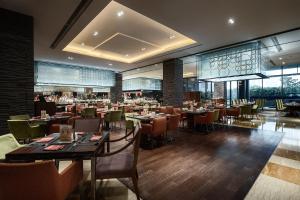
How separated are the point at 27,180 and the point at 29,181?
2 cm

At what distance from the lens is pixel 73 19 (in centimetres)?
476

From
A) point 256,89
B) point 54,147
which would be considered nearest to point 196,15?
point 54,147

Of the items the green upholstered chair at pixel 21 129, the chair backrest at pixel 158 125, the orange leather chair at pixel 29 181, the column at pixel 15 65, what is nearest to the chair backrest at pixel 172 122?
the chair backrest at pixel 158 125

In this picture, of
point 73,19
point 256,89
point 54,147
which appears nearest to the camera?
point 54,147

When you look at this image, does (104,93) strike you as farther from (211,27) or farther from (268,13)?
(268,13)

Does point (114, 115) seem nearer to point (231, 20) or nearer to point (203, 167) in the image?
point (203, 167)

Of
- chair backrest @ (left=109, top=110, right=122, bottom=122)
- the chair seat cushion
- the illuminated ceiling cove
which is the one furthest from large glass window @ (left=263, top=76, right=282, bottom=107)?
the chair seat cushion

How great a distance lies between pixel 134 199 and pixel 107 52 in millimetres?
7920

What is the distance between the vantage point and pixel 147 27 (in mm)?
5938

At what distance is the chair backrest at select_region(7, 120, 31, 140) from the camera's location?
3.80 meters

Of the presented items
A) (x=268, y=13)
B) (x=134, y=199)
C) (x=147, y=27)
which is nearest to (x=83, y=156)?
(x=134, y=199)

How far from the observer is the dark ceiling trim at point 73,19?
157 inches

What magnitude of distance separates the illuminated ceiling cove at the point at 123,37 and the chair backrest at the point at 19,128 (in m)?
3.63

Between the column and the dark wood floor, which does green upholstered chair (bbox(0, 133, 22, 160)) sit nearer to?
the dark wood floor
